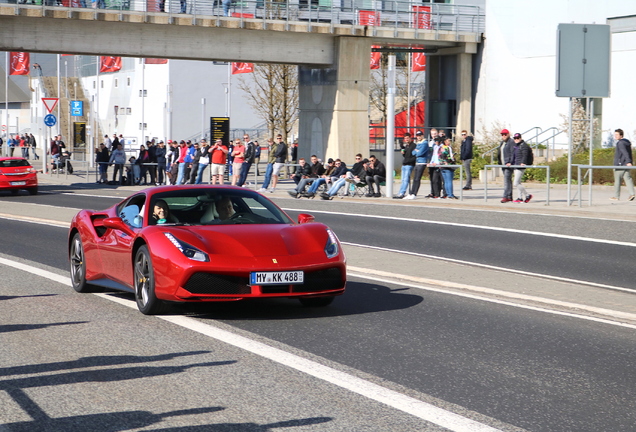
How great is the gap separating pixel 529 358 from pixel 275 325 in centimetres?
236

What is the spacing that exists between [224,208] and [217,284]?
55.3 inches

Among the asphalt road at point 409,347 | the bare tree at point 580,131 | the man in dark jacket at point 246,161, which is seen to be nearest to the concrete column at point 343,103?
the man in dark jacket at point 246,161

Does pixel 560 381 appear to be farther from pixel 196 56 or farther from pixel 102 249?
pixel 196 56

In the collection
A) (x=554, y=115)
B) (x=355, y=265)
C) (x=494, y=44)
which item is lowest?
(x=355, y=265)

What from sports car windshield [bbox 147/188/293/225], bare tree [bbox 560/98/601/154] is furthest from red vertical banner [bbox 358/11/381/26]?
sports car windshield [bbox 147/188/293/225]

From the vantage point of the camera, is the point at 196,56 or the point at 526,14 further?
the point at 526,14

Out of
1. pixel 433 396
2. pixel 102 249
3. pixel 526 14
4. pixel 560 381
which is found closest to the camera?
pixel 433 396

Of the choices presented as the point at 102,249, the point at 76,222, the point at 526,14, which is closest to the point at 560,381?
the point at 102,249

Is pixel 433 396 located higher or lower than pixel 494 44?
lower

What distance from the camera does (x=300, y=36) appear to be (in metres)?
44.2

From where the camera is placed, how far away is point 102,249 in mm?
10125

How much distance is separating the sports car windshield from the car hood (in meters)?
0.39

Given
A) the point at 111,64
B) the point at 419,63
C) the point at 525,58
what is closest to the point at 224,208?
the point at 525,58

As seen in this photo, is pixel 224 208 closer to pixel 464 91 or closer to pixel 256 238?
pixel 256 238
